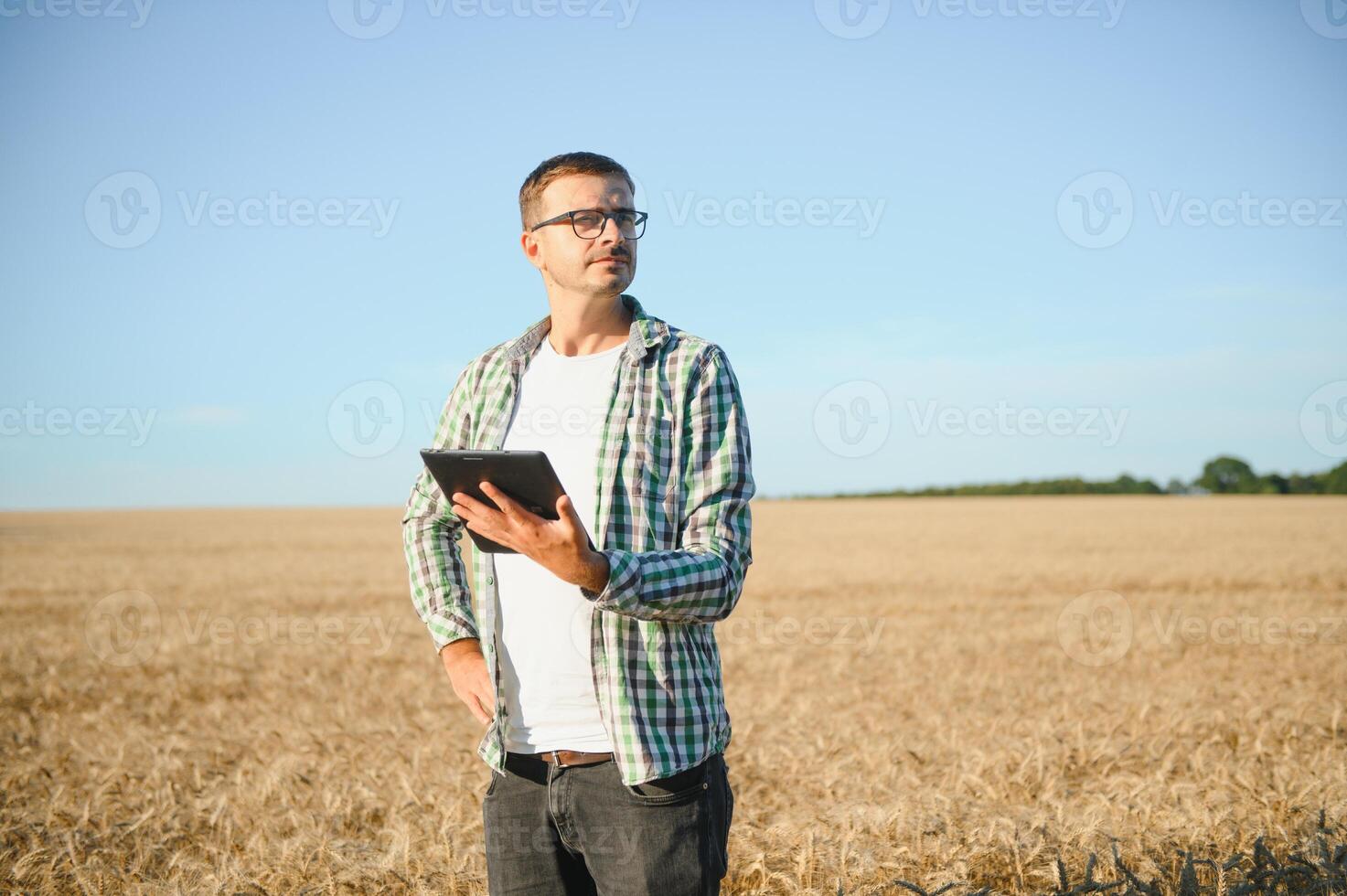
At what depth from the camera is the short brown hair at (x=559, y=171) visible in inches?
99.3

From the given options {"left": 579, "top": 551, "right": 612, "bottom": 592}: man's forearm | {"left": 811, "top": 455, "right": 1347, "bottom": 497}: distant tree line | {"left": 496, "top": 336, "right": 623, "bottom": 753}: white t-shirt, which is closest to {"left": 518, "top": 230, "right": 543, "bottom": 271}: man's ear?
{"left": 496, "top": 336, "right": 623, "bottom": 753}: white t-shirt

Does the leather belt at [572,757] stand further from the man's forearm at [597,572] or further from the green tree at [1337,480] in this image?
the green tree at [1337,480]

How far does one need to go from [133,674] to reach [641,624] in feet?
35.1

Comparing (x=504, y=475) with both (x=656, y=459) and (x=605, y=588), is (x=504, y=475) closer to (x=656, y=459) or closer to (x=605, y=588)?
(x=605, y=588)

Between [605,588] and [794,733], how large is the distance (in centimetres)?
597

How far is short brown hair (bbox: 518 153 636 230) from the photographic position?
2.52m

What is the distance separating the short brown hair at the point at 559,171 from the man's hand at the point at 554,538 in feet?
2.95

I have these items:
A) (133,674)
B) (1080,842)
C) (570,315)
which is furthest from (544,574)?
(133,674)

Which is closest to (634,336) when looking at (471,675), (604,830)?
(471,675)

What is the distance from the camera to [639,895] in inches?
87.1

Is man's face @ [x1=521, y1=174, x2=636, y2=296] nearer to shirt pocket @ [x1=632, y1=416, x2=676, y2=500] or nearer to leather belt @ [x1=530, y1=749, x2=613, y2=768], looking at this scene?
shirt pocket @ [x1=632, y1=416, x2=676, y2=500]

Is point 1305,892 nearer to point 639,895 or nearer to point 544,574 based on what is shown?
point 639,895

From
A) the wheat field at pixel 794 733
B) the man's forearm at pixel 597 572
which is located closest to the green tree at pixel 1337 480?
the wheat field at pixel 794 733

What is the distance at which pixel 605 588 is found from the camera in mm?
2066
